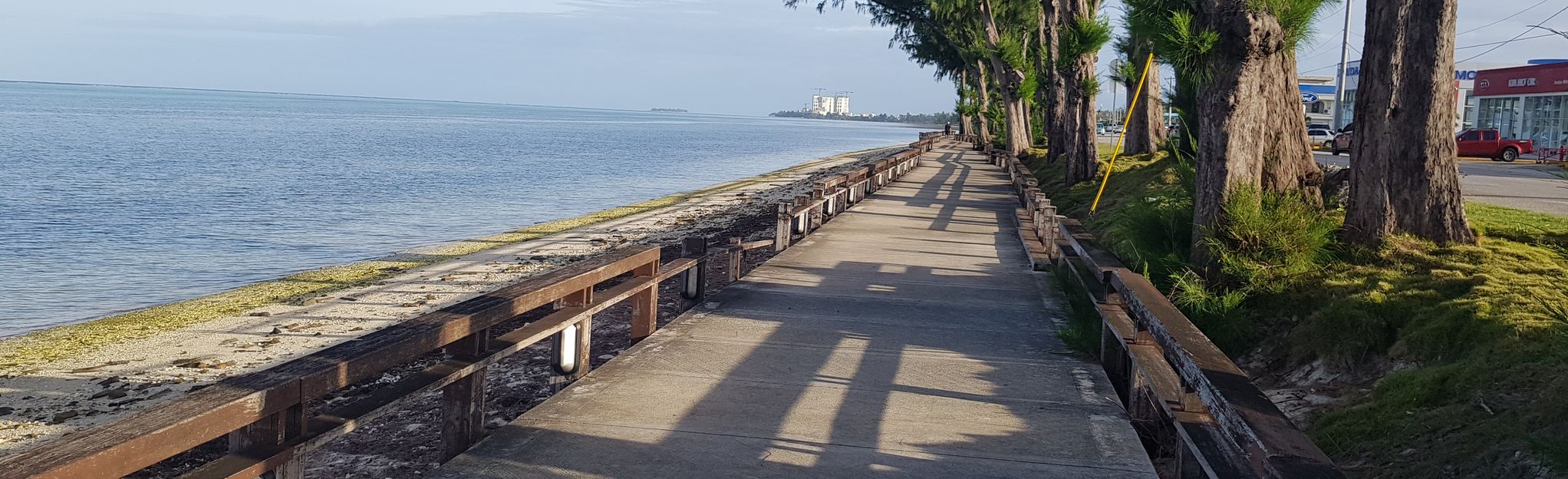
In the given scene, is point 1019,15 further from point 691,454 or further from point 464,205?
point 691,454

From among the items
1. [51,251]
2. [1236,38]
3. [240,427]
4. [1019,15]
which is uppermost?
[1019,15]

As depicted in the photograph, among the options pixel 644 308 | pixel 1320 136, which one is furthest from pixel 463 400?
pixel 1320 136

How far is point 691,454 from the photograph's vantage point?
545 centimetres

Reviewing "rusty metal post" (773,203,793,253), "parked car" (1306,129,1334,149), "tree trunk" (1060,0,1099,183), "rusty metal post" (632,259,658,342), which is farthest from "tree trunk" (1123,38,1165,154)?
"parked car" (1306,129,1334,149)

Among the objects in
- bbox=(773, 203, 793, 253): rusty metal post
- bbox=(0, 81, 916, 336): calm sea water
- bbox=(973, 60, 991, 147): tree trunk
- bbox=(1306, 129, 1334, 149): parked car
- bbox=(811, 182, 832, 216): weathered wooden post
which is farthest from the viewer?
bbox=(973, 60, 991, 147): tree trunk

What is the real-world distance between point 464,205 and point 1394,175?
30.4 m

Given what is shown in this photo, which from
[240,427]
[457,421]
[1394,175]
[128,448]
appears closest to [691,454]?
[457,421]

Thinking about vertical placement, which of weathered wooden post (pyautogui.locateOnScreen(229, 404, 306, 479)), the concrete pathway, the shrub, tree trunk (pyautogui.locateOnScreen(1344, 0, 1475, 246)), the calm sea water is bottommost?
the calm sea water

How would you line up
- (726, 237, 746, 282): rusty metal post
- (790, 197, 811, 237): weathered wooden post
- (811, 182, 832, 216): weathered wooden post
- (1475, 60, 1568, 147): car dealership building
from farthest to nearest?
1. (1475, 60, 1568, 147): car dealership building
2. (811, 182, 832, 216): weathered wooden post
3. (790, 197, 811, 237): weathered wooden post
4. (726, 237, 746, 282): rusty metal post

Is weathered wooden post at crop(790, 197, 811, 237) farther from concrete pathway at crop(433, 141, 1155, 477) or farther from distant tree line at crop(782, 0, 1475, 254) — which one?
distant tree line at crop(782, 0, 1475, 254)

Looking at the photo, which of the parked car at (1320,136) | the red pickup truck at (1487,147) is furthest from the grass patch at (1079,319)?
the parked car at (1320,136)

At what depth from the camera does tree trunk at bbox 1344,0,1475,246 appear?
8.76 metres

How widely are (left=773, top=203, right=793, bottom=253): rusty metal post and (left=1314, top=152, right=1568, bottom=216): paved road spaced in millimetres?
7365

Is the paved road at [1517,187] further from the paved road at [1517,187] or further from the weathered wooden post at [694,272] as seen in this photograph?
the weathered wooden post at [694,272]
